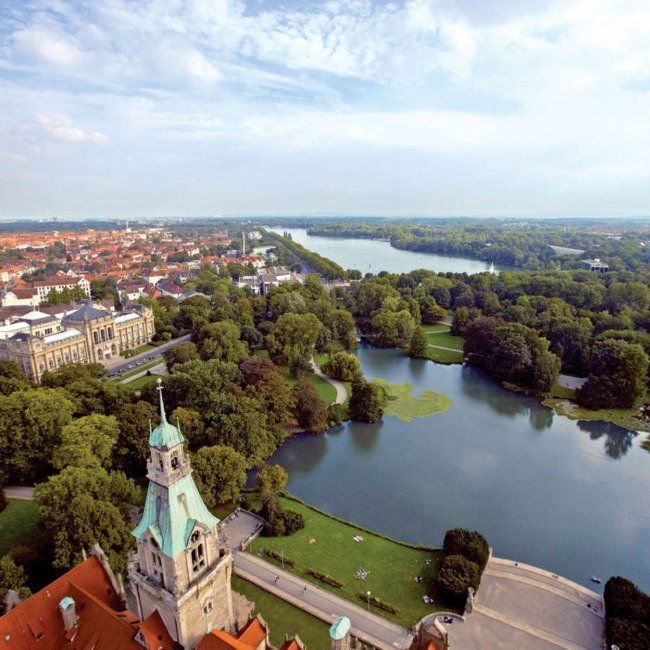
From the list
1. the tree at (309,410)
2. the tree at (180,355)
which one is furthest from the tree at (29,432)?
the tree at (309,410)

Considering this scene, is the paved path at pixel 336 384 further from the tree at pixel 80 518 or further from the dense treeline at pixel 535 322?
the tree at pixel 80 518

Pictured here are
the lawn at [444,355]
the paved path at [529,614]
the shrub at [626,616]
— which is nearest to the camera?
the shrub at [626,616]

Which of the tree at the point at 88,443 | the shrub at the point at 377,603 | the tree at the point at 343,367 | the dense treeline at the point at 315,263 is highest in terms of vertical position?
the dense treeline at the point at 315,263

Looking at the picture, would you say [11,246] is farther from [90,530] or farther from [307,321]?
[90,530]

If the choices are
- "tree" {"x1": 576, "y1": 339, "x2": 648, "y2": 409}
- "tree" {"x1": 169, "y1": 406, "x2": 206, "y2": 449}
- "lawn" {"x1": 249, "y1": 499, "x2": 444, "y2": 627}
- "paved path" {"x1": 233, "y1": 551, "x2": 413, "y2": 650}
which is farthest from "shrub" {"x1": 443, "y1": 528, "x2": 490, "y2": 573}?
"tree" {"x1": 576, "y1": 339, "x2": 648, "y2": 409}

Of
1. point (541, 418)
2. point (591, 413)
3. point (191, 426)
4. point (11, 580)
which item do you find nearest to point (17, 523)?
point (11, 580)

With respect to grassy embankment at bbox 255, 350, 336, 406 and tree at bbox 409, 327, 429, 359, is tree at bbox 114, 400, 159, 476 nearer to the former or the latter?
grassy embankment at bbox 255, 350, 336, 406

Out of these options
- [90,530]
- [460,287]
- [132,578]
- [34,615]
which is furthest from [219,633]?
[460,287]
